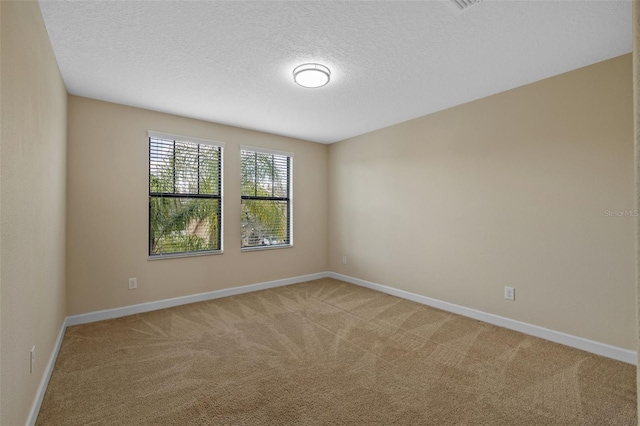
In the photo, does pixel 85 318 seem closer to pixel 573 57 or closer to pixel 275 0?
pixel 275 0

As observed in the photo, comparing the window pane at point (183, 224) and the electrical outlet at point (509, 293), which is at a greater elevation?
the window pane at point (183, 224)

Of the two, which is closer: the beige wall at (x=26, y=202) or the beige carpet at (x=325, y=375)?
the beige wall at (x=26, y=202)

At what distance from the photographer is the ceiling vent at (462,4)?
1.81 meters

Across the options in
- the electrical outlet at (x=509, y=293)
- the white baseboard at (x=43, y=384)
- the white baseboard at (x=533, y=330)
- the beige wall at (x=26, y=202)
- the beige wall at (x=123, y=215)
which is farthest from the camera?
the beige wall at (x=123, y=215)

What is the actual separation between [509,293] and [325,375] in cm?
218

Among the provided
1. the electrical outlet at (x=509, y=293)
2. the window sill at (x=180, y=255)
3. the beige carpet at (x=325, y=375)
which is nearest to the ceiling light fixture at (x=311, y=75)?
the beige carpet at (x=325, y=375)

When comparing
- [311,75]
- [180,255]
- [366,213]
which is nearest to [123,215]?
[180,255]

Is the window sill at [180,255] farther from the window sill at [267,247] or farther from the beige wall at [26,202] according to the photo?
the beige wall at [26,202]

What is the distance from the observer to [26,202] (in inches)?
65.0

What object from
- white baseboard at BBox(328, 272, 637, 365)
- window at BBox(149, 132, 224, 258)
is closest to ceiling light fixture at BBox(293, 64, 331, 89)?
window at BBox(149, 132, 224, 258)

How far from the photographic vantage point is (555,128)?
2783mm

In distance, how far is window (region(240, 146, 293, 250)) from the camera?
454 centimetres

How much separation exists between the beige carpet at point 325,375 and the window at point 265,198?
5.14 ft

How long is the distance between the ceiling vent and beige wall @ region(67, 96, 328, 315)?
10.9ft
